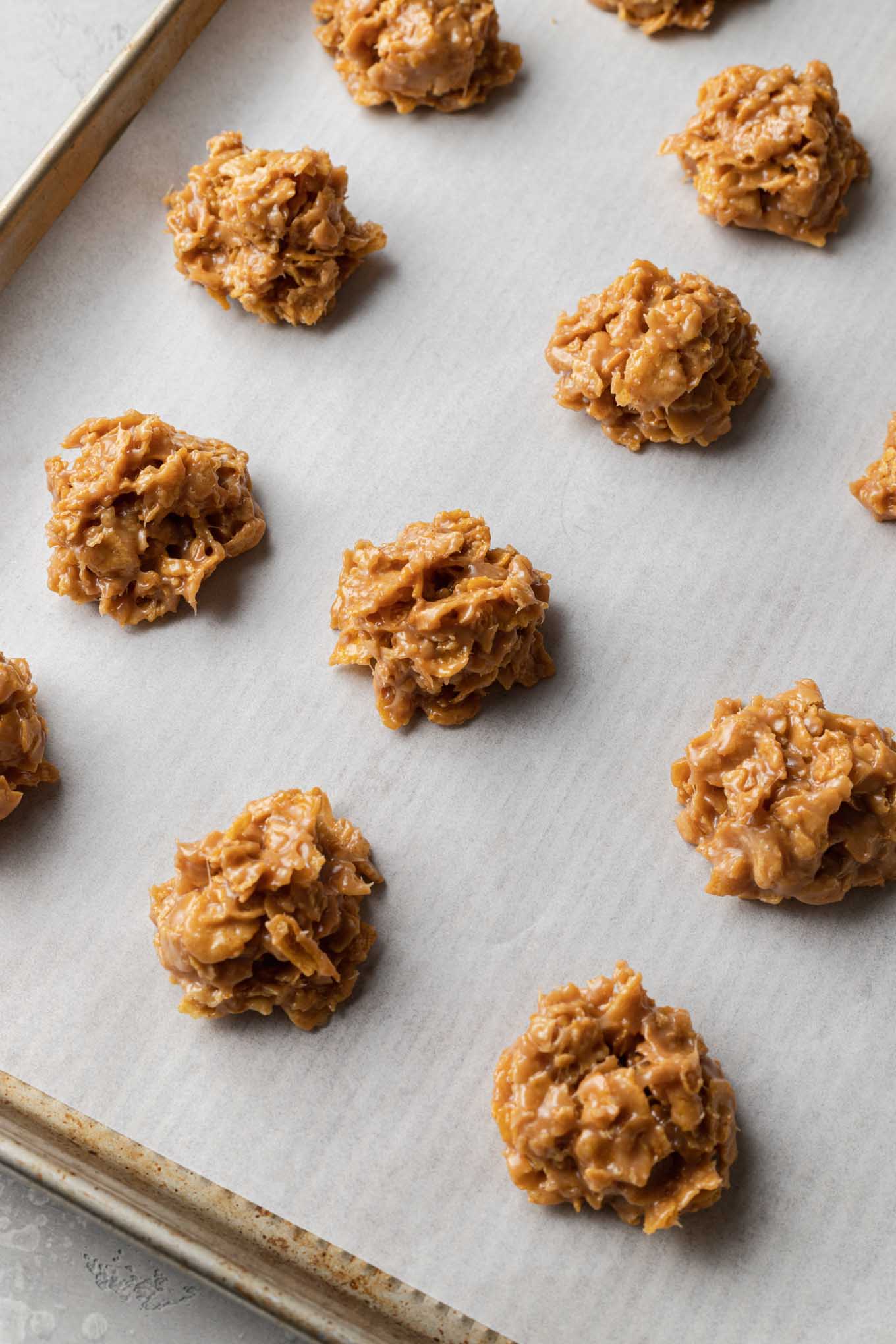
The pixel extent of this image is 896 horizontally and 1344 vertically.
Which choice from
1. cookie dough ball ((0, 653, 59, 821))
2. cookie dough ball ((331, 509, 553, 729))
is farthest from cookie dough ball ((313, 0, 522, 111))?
cookie dough ball ((0, 653, 59, 821))

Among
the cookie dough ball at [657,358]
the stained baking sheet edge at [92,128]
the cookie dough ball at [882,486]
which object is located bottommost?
the cookie dough ball at [882,486]

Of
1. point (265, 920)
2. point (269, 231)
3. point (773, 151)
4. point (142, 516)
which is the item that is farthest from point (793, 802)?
point (269, 231)

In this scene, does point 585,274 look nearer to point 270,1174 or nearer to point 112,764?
point 112,764

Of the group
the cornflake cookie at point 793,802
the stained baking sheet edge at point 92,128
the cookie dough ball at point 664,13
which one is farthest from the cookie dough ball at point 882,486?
the stained baking sheet edge at point 92,128

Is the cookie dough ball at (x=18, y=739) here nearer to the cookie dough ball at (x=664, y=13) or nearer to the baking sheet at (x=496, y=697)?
the baking sheet at (x=496, y=697)

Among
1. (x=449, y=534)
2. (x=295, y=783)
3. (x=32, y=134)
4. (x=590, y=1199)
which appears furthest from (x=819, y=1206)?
(x=32, y=134)
